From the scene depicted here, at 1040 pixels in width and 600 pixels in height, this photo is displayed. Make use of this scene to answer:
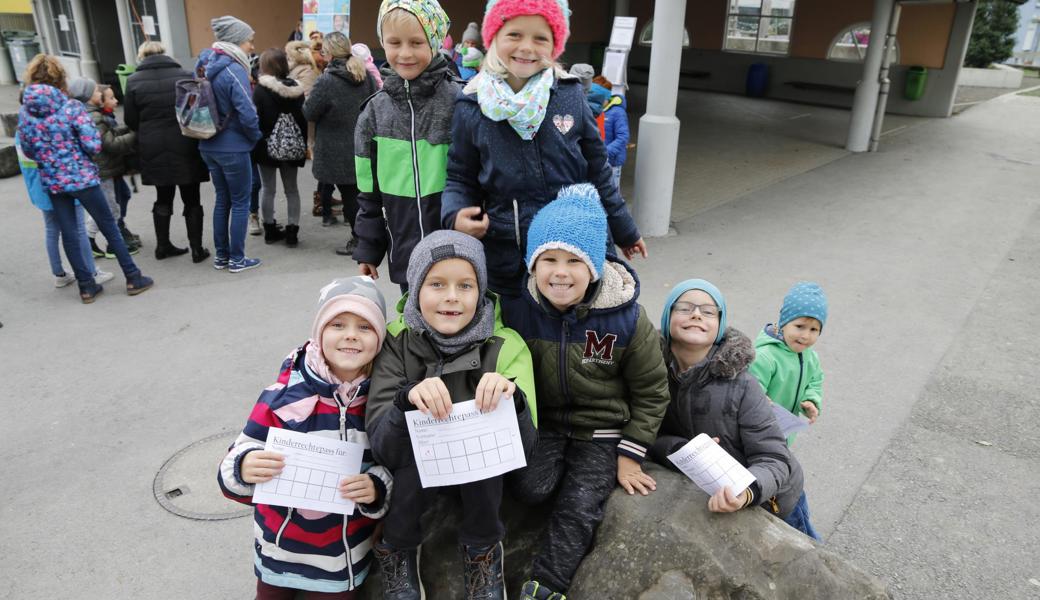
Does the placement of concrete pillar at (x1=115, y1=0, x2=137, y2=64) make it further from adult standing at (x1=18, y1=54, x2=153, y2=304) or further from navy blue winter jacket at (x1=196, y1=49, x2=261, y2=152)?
adult standing at (x1=18, y1=54, x2=153, y2=304)

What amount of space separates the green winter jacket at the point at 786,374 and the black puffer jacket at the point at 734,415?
0.60 m

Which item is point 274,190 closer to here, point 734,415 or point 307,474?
point 307,474

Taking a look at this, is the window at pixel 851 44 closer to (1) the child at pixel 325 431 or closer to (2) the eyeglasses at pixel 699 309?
(2) the eyeglasses at pixel 699 309

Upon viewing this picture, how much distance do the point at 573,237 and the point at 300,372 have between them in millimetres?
1008

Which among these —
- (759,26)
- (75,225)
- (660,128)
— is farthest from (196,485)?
(759,26)

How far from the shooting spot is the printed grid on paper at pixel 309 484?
223 cm

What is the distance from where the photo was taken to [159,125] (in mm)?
6176

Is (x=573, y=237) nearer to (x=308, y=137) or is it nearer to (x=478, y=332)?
(x=478, y=332)

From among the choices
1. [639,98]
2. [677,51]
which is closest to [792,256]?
[677,51]

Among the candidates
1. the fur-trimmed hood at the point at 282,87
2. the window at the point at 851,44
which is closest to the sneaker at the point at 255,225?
the fur-trimmed hood at the point at 282,87

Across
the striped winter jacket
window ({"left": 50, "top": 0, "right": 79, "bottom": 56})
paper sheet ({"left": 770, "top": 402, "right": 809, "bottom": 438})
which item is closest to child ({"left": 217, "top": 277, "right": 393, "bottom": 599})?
the striped winter jacket

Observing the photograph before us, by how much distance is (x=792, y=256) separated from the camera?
24.4ft

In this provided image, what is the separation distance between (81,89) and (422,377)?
5.12m

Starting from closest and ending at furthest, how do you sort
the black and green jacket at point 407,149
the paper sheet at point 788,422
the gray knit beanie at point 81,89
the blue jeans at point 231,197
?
the paper sheet at point 788,422 → the black and green jacket at point 407,149 → the gray knit beanie at point 81,89 → the blue jeans at point 231,197
